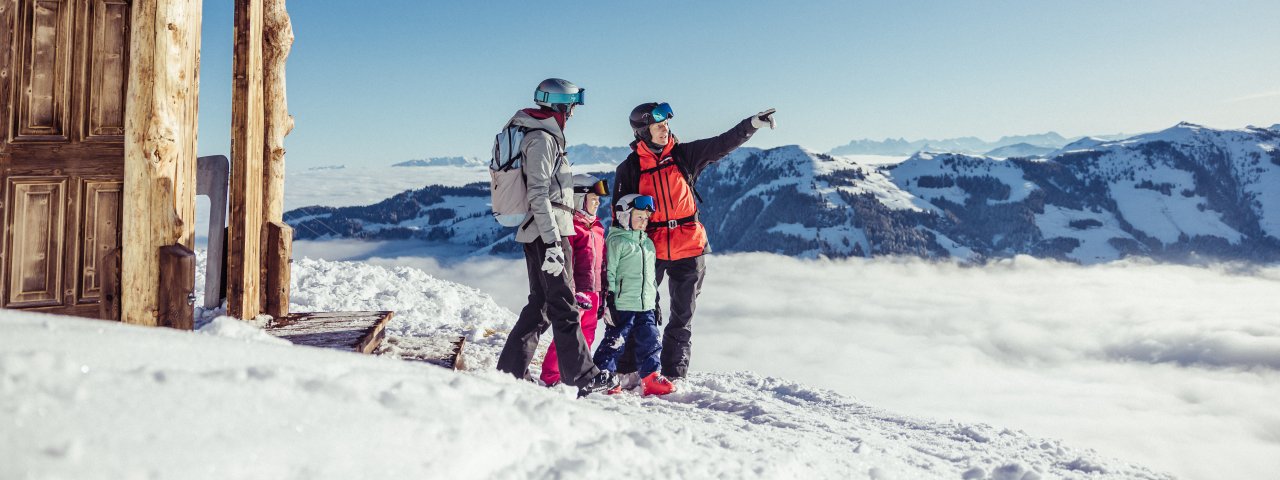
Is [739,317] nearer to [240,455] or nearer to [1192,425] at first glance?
Result: [1192,425]

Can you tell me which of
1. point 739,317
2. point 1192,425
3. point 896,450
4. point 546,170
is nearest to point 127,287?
point 546,170

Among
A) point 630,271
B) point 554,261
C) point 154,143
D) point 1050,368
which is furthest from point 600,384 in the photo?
point 1050,368

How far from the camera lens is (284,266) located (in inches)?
249

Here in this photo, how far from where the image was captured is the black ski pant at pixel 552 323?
4.91 metres

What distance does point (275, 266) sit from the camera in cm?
626

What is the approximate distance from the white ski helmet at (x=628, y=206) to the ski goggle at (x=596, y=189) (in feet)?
0.76

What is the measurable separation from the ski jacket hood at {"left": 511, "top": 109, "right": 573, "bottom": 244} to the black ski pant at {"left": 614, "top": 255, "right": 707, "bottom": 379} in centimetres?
116

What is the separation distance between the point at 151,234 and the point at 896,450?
4.75 meters

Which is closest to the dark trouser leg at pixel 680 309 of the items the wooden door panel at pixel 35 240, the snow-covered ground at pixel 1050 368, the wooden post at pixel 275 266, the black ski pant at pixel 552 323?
the black ski pant at pixel 552 323

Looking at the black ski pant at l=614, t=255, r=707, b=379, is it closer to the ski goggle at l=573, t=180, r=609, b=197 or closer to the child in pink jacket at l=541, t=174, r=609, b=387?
the child in pink jacket at l=541, t=174, r=609, b=387

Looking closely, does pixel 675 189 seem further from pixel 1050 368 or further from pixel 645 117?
pixel 1050 368

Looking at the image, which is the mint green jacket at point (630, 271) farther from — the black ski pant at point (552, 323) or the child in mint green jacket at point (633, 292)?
the black ski pant at point (552, 323)

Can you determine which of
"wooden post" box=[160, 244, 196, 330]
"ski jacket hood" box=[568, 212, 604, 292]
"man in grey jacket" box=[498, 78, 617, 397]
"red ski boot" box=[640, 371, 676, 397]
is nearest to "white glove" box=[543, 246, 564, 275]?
"man in grey jacket" box=[498, 78, 617, 397]

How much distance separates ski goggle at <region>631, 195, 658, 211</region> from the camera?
216 inches
